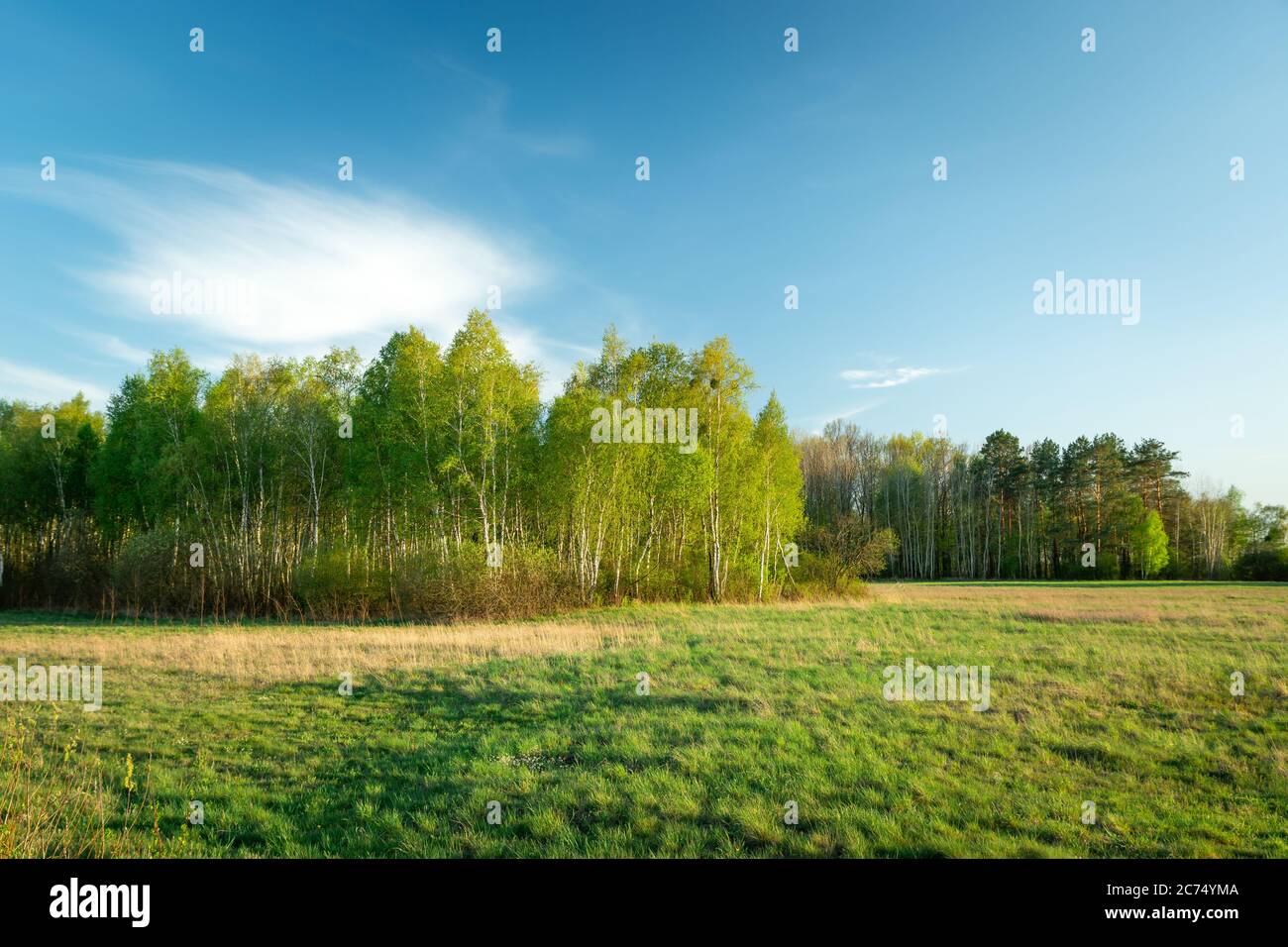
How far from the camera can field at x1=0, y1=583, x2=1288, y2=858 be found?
5.66 metres

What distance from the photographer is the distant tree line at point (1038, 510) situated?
6009 centimetres

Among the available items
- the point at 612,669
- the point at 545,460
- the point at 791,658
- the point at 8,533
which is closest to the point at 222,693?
the point at 612,669

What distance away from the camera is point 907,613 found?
25.0 meters

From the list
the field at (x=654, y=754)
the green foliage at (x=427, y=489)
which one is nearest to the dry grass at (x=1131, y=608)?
the field at (x=654, y=754)

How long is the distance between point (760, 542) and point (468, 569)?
1650cm
